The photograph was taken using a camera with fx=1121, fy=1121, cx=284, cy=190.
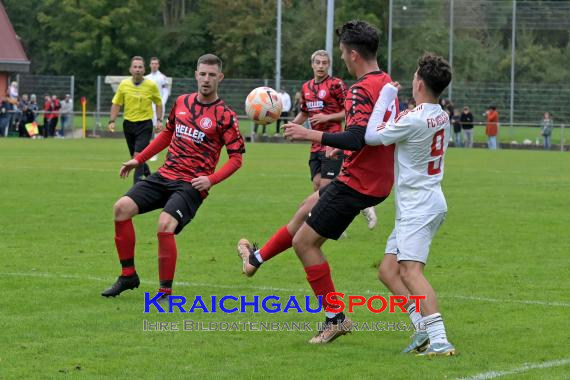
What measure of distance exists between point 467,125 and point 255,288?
3331 cm

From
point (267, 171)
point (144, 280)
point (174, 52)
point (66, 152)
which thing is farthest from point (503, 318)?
point (174, 52)

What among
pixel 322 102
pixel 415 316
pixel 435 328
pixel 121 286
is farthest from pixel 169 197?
pixel 322 102

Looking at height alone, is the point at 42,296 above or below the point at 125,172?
below

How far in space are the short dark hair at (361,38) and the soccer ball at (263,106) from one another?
1907mm

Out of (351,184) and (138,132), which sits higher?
(138,132)

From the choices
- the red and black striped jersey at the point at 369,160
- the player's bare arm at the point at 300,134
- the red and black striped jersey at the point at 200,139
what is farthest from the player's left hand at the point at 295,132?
the red and black striped jersey at the point at 200,139

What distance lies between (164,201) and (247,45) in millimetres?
Result: 60810

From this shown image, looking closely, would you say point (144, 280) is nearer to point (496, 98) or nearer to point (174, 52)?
point (496, 98)

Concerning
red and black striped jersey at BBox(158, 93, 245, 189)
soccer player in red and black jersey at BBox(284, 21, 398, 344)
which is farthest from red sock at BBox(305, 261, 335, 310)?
red and black striped jersey at BBox(158, 93, 245, 189)

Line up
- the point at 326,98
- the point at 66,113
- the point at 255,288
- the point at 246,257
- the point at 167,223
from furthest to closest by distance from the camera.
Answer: the point at 66,113 < the point at 326,98 < the point at 255,288 < the point at 167,223 < the point at 246,257

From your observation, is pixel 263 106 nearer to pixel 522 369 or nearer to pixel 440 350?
pixel 440 350

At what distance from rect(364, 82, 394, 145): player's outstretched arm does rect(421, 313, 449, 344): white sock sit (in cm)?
110

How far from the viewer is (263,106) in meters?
9.09

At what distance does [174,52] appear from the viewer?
7338 cm
